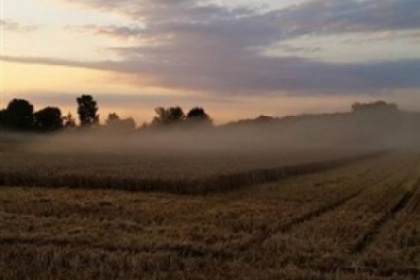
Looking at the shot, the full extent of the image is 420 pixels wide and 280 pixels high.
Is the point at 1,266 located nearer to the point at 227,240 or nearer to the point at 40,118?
the point at 227,240

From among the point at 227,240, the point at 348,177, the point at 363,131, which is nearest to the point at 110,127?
the point at 363,131

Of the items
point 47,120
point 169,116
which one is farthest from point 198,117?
point 47,120

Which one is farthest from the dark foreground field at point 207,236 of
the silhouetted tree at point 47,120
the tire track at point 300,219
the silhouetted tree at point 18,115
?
the silhouetted tree at point 47,120

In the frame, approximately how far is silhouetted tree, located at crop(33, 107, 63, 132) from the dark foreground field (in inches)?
3549

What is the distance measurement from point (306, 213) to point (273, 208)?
1.71m

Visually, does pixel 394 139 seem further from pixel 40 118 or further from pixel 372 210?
pixel 372 210

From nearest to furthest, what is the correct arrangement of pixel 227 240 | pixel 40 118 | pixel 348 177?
pixel 227 240 < pixel 348 177 < pixel 40 118

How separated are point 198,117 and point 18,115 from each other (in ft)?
187

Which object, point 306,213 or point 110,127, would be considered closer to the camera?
point 306,213

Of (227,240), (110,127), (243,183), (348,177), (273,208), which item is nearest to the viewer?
(227,240)

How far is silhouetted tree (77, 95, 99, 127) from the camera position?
13225 centimetres

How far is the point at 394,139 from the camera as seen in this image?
172 metres

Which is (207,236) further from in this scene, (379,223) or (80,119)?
(80,119)

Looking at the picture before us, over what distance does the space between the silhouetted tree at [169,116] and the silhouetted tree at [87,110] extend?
2545cm
